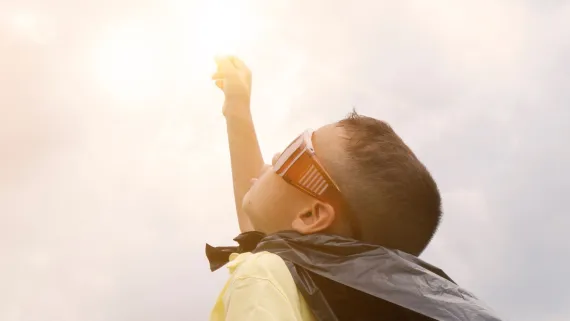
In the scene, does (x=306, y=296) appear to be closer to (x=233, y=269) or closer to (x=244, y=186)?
(x=233, y=269)

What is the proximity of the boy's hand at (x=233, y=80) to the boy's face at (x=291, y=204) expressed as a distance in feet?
4.60

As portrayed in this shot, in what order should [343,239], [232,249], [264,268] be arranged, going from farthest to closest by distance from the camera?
[232,249], [343,239], [264,268]

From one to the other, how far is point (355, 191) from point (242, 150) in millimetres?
1670

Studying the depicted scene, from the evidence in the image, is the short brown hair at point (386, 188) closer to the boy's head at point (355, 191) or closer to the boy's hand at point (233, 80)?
the boy's head at point (355, 191)

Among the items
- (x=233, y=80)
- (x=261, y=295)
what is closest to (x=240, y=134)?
(x=233, y=80)

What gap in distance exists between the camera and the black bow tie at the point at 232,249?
11.4 feet

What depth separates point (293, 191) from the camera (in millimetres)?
3398

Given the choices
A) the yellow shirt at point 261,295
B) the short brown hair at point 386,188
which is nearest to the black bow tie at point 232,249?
the short brown hair at point 386,188

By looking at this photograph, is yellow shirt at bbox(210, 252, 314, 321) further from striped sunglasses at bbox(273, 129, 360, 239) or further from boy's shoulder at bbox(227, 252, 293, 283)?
striped sunglasses at bbox(273, 129, 360, 239)

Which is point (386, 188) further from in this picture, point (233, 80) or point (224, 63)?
point (224, 63)

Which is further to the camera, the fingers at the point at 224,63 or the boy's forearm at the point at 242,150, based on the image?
the fingers at the point at 224,63

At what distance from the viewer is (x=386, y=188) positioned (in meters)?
3.19

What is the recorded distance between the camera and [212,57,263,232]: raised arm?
4.67 meters

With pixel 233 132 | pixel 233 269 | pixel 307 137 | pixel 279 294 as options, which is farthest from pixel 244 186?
pixel 279 294
